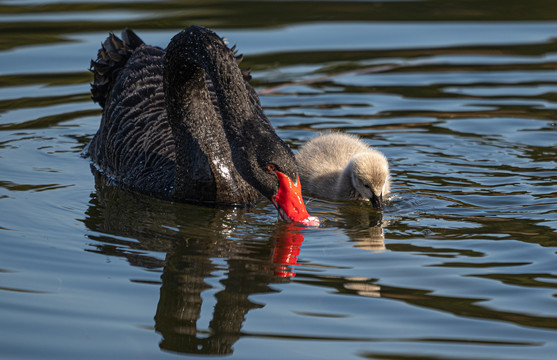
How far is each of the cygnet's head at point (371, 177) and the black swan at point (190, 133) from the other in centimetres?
66

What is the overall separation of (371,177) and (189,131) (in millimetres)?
1305

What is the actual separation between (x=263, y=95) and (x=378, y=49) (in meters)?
2.17

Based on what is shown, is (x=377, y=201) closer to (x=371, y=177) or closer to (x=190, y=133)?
(x=371, y=177)

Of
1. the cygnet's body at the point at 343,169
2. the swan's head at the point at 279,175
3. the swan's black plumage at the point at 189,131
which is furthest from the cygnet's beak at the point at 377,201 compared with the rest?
the swan's black plumage at the point at 189,131

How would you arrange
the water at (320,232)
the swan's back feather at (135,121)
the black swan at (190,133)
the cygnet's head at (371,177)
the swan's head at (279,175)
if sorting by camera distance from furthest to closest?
1. the swan's back feather at (135,121)
2. the cygnet's head at (371,177)
3. the black swan at (190,133)
4. the swan's head at (279,175)
5. the water at (320,232)

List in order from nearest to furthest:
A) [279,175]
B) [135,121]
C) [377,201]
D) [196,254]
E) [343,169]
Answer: [196,254], [279,175], [377,201], [343,169], [135,121]

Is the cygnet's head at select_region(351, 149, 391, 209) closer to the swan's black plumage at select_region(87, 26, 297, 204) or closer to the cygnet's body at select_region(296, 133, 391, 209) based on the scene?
the cygnet's body at select_region(296, 133, 391, 209)

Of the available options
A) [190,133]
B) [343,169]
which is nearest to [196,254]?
[190,133]

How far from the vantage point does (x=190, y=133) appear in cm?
600

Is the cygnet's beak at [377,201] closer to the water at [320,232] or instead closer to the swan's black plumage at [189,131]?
the water at [320,232]

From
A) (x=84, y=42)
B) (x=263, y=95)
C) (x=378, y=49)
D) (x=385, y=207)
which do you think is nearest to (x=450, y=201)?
(x=385, y=207)

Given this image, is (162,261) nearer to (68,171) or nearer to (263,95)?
(68,171)

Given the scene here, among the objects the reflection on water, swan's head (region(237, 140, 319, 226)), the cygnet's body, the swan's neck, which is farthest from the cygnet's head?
the swan's neck

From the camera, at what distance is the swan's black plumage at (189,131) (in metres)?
5.36
